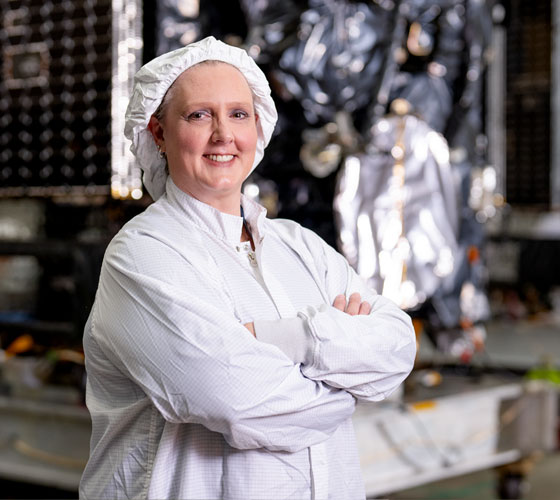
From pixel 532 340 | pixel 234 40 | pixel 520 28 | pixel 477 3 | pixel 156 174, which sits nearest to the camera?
pixel 156 174

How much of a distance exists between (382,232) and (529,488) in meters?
2.03

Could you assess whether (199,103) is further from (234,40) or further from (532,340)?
(532,340)

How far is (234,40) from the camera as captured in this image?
107 inches

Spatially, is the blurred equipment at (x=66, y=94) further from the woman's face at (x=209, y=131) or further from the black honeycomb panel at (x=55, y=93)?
the woman's face at (x=209, y=131)

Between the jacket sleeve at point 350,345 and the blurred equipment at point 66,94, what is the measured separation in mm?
1169

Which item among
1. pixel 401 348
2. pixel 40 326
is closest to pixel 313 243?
pixel 401 348

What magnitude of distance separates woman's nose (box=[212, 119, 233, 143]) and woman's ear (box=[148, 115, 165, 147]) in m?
0.12

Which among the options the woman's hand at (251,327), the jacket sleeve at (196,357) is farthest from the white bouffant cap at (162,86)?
the woman's hand at (251,327)

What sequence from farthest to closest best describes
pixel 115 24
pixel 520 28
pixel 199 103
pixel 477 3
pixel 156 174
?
1. pixel 520 28
2. pixel 477 3
3. pixel 115 24
4. pixel 156 174
5. pixel 199 103

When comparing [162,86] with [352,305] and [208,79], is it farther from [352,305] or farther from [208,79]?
[352,305]

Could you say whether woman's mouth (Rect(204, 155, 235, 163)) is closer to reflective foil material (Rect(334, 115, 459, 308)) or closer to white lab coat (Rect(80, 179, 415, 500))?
white lab coat (Rect(80, 179, 415, 500))

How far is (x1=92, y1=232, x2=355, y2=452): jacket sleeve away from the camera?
4.25 ft

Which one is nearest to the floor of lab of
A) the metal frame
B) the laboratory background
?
the laboratory background

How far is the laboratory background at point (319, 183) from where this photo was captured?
2.59 m
